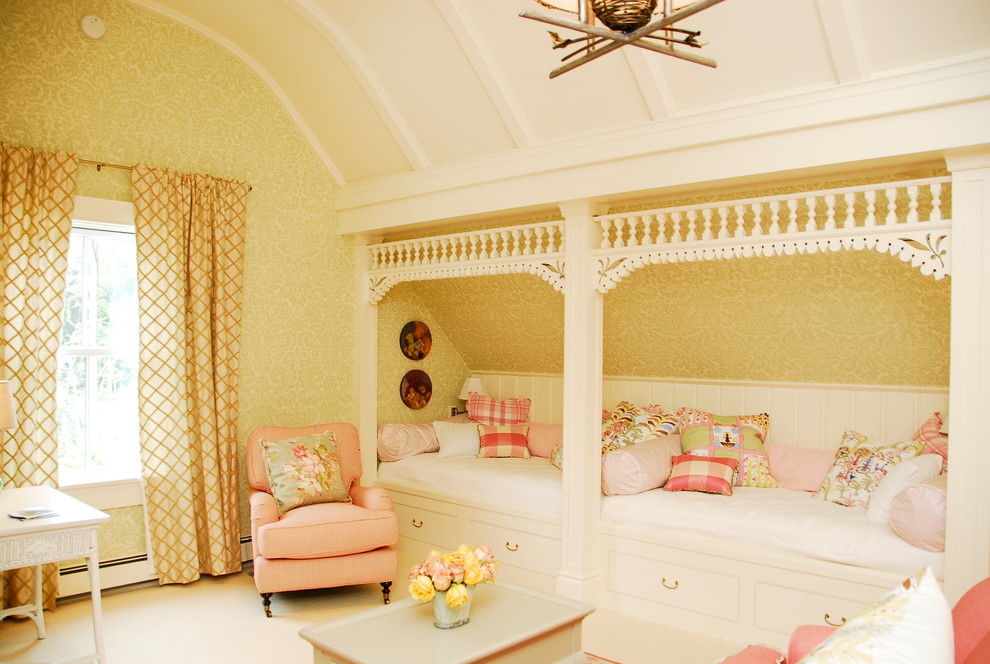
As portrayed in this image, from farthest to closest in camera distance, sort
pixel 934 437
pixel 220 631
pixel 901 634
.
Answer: pixel 934 437, pixel 220 631, pixel 901 634

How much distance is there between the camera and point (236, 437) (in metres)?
4.58

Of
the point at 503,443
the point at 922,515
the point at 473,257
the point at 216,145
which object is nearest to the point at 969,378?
the point at 922,515

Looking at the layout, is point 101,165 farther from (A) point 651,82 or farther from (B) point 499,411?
(B) point 499,411

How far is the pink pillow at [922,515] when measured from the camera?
2.96 meters

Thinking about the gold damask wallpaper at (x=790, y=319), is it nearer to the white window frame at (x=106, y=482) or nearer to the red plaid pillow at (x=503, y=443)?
the red plaid pillow at (x=503, y=443)

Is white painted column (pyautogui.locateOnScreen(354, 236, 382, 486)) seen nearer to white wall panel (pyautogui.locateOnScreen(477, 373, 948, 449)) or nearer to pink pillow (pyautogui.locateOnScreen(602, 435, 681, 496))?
white wall panel (pyautogui.locateOnScreen(477, 373, 948, 449))

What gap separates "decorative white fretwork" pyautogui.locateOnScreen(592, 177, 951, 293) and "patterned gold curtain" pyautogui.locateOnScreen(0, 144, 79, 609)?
9.13 feet

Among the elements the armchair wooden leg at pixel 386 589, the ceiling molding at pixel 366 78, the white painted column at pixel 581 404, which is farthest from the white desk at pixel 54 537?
the ceiling molding at pixel 366 78

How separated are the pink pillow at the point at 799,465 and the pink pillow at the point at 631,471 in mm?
679

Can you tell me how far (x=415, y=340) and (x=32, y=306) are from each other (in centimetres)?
258

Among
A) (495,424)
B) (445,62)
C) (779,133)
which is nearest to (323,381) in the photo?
(495,424)

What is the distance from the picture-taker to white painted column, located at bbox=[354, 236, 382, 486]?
17.1 ft

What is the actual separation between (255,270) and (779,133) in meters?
3.16

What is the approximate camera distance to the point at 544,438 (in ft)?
17.3
